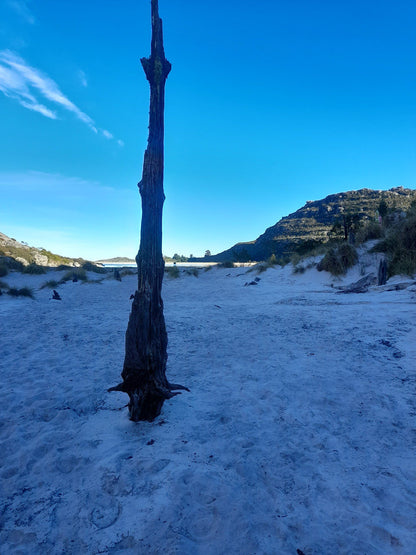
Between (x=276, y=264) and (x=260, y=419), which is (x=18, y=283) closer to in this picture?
(x=276, y=264)

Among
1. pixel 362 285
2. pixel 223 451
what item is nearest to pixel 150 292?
pixel 223 451

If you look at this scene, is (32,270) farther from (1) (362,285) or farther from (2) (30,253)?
(1) (362,285)

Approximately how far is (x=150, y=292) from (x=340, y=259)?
46.2ft

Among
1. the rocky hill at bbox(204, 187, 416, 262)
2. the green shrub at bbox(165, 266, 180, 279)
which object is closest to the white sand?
the green shrub at bbox(165, 266, 180, 279)

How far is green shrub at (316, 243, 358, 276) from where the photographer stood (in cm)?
1509

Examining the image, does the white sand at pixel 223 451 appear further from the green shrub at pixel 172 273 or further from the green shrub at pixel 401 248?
the green shrub at pixel 172 273

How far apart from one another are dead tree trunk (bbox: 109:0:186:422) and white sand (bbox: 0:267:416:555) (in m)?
0.37

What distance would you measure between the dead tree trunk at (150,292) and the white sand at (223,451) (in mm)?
370

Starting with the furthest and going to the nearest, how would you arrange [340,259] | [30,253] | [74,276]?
[30,253]
[74,276]
[340,259]

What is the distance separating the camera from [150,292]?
3684mm

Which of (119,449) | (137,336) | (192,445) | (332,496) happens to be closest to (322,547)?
(332,496)

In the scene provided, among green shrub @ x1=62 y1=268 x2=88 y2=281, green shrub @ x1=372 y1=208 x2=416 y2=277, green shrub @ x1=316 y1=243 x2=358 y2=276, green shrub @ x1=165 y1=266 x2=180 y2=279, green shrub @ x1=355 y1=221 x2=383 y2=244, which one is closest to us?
green shrub @ x1=372 y1=208 x2=416 y2=277

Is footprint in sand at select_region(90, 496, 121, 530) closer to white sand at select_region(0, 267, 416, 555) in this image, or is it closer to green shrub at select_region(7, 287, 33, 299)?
white sand at select_region(0, 267, 416, 555)

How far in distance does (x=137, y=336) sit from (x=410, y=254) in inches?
487
